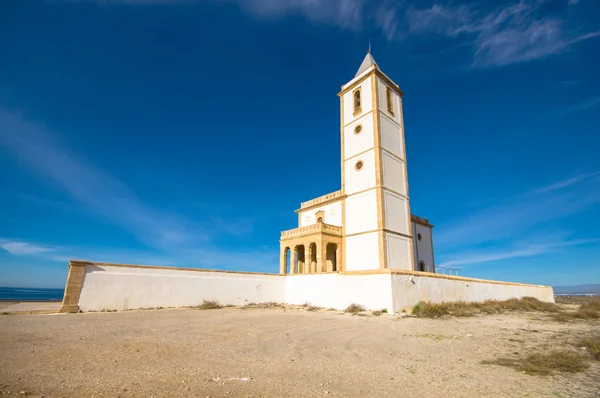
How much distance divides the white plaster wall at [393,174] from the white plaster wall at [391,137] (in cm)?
76

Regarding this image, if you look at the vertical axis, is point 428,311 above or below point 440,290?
below

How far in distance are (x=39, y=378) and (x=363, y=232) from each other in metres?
19.3

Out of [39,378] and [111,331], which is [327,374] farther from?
[111,331]

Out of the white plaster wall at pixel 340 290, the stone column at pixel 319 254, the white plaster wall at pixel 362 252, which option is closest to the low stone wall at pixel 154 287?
the white plaster wall at pixel 340 290

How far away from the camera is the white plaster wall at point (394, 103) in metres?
24.5

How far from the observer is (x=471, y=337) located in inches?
300

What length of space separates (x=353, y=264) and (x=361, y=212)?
3938 millimetres

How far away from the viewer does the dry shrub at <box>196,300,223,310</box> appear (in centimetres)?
1452

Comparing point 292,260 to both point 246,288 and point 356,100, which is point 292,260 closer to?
point 246,288

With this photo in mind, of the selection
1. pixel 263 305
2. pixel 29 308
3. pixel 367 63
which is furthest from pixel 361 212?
pixel 29 308

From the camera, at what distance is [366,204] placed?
21594 mm

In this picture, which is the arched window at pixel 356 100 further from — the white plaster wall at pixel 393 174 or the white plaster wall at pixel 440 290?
the white plaster wall at pixel 440 290

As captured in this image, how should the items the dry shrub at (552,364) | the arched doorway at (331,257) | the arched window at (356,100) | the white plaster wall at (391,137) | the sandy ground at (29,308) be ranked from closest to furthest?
the dry shrub at (552,364) < the sandy ground at (29,308) < the white plaster wall at (391,137) < the arched doorway at (331,257) < the arched window at (356,100)

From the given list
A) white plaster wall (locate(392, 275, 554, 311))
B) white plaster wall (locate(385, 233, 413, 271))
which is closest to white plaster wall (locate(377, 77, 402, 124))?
white plaster wall (locate(385, 233, 413, 271))
